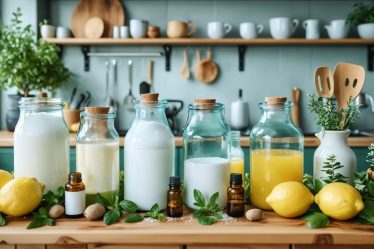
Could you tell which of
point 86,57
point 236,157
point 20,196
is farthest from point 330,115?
point 86,57

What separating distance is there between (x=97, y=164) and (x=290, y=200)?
437mm

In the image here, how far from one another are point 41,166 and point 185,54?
2.32m

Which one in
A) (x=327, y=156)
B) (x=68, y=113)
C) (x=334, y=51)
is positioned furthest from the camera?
(x=334, y=51)

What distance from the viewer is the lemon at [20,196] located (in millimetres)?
996

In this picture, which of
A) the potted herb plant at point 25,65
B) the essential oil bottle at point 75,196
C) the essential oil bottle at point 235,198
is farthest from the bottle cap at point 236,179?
the potted herb plant at point 25,65

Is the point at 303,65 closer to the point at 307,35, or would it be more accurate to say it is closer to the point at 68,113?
the point at 307,35

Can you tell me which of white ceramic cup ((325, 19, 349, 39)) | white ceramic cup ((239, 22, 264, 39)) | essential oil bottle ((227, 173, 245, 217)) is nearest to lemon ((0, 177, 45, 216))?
essential oil bottle ((227, 173, 245, 217))

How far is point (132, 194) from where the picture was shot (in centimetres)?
108

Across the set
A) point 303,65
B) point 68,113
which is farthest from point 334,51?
point 68,113

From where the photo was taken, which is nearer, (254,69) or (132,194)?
(132,194)

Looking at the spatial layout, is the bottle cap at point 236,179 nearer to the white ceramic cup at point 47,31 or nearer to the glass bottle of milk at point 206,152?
the glass bottle of milk at point 206,152

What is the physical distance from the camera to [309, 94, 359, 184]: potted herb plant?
3.54ft

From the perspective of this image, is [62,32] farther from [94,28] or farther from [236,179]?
[236,179]

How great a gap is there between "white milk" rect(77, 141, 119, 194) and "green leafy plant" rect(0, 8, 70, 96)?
1.91m
